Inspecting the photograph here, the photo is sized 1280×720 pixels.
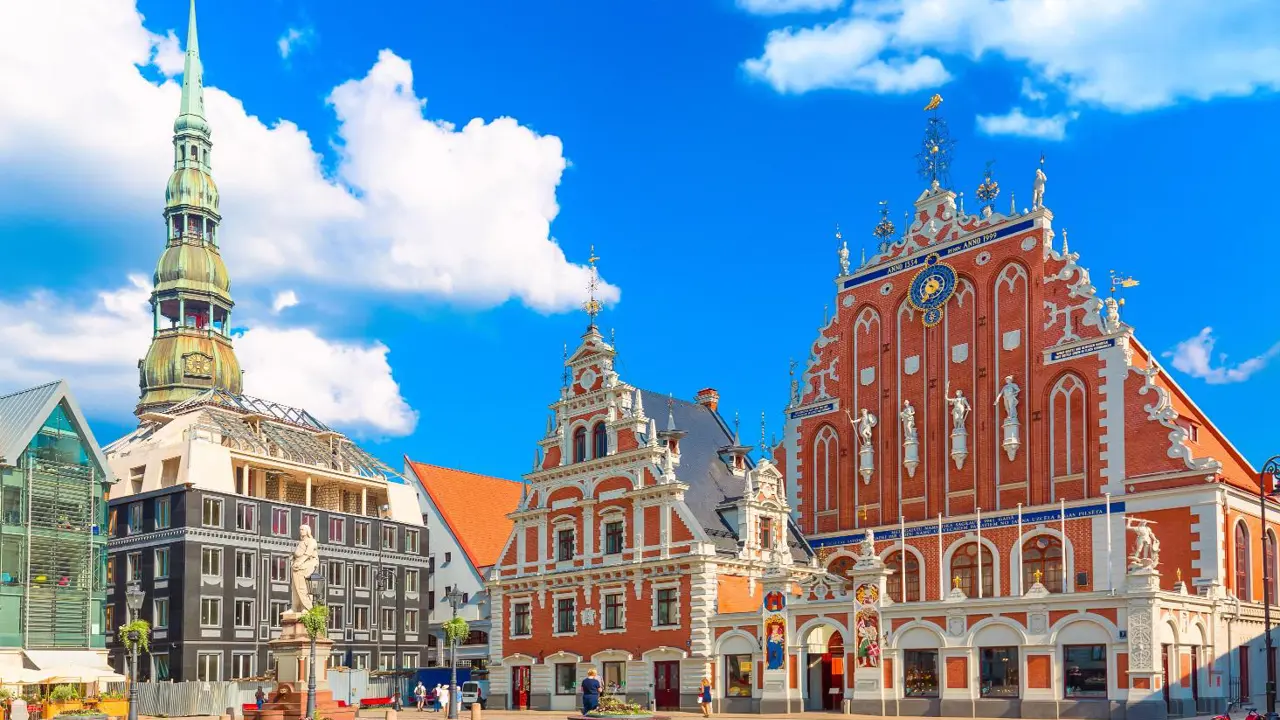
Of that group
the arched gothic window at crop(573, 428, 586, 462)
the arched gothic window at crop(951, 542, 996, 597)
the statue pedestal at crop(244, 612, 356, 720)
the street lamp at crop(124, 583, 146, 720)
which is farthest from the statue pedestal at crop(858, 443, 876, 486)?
the street lamp at crop(124, 583, 146, 720)

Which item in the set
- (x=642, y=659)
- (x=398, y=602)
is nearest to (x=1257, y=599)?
(x=642, y=659)

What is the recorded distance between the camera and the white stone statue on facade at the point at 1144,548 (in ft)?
127

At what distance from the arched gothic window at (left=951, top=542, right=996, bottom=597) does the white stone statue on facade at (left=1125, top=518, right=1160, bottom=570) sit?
5.68m

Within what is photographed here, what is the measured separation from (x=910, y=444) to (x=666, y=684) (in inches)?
521

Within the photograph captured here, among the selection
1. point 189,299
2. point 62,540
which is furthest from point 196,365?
point 62,540

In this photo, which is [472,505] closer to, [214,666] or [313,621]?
[214,666]

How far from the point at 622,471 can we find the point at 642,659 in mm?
7520

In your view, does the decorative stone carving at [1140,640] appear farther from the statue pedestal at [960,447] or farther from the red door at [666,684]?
the red door at [666,684]

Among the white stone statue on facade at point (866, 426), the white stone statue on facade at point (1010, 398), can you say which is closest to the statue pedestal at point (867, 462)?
the white stone statue on facade at point (866, 426)

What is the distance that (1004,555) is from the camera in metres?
46.3

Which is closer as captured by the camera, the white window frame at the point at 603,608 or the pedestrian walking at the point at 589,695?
the pedestrian walking at the point at 589,695

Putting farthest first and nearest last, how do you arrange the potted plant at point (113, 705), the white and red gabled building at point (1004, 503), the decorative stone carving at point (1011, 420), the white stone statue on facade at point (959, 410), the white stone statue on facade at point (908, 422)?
the white stone statue on facade at point (908, 422)
the potted plant at point (113, 705)
the white stone statue on facade at point (959, 410)
the decorative stone carving at point (1011, 420)
the white and red gabled building at point (1004, 503)

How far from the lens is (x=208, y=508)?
6775 centimetres

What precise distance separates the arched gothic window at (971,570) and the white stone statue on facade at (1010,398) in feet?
15.7
